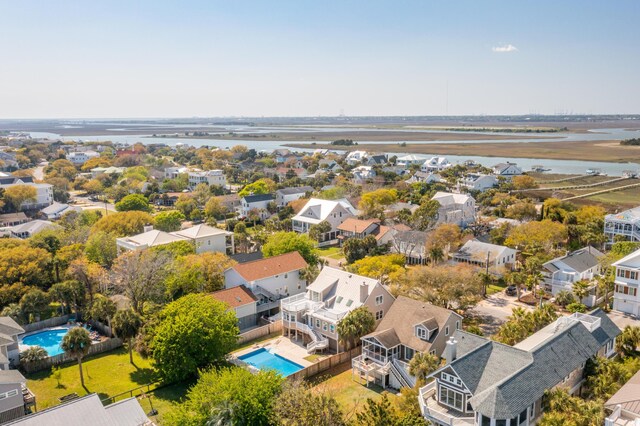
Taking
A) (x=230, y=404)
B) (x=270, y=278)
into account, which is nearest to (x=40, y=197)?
(x=270, y=278)

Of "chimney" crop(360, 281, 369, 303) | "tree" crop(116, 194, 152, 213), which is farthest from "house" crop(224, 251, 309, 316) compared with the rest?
"tree" crop(116, 194, 152, 213)

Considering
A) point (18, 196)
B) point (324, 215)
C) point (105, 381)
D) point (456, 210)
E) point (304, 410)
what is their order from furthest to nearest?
point (18, 196)
point (456, 210)
point (324, 215)
point (105, 381)
point (304, 410)

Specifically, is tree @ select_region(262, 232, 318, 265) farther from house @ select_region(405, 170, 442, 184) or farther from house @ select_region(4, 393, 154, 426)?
house @ select_region(405, 170, 442, 184)

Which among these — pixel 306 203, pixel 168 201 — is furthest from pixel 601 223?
pixel 168 201

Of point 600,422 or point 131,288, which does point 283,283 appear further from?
point 600,422

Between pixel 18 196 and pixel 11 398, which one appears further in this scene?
pixel 18 196

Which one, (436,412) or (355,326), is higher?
(436,412)

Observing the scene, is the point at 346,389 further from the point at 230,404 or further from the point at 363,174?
the point at 363,174
